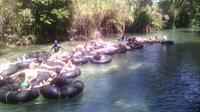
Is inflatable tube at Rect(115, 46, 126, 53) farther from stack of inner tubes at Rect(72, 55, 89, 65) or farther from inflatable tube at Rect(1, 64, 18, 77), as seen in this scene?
inflatable tube at Rect(1, 64, 18, 77)

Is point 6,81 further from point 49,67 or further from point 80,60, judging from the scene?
point 80,60

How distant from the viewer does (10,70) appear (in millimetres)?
22359

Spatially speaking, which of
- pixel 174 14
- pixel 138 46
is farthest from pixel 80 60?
pixel 174 14

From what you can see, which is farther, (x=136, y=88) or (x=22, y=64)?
(x=22, y=64)

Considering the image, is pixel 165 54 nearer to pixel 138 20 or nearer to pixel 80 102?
pixel 80 102

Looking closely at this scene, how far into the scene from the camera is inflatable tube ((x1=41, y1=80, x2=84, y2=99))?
56.8 ft

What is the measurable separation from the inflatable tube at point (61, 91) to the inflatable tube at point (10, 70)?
4.52 metres

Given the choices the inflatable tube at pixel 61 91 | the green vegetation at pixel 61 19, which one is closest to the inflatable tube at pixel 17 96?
the inflatable tube at pixel 61 91

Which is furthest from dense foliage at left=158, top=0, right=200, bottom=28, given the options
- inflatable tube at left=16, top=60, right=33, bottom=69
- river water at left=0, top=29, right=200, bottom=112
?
inflatable tube at left=16, top=60, right=33, bottom=69

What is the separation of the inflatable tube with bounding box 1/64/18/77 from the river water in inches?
168

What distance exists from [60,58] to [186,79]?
29.3ft

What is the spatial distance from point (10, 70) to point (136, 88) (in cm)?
813

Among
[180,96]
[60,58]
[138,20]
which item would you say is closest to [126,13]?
[138,20]

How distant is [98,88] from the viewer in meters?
19.2
